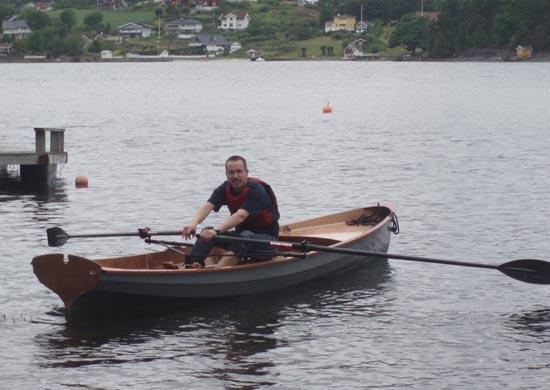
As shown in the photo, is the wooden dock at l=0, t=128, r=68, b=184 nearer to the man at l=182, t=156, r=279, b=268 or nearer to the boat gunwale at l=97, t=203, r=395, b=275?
the boat gunwale at l=97, t=203, r=395, b=275

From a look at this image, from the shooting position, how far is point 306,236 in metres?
23.4

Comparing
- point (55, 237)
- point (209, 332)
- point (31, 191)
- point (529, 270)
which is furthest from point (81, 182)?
point (529, 270)

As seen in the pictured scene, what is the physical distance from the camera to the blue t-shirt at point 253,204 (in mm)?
20281

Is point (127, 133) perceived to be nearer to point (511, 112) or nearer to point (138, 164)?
point (138, 164)

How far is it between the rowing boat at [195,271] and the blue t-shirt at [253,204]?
1.91 feet

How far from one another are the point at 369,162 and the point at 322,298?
25.7 metres

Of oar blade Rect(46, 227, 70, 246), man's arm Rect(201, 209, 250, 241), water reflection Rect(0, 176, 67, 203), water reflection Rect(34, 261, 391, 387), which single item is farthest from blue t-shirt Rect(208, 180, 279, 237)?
water reflection Rect(0, 176, 67, 203)

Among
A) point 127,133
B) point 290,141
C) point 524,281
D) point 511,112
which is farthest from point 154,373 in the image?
point 511,112

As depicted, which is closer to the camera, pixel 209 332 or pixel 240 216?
pixel 209 332

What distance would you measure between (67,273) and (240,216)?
3.29 meters

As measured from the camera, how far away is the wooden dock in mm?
35094

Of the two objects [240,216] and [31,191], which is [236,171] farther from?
[31,191]

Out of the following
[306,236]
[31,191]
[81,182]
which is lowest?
[31,191]

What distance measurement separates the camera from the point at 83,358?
1770 centimetres
